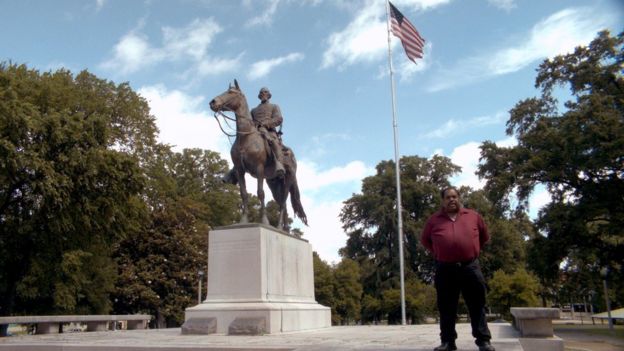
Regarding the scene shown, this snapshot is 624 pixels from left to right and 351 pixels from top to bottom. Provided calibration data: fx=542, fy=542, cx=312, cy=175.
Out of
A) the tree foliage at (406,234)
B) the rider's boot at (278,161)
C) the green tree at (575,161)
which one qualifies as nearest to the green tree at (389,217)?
the tree foliage at (406,234)

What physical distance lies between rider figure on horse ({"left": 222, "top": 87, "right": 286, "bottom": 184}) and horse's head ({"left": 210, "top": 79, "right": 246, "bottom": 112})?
0.88 meters

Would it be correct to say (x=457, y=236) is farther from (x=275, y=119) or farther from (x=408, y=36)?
(x=408, y=36)

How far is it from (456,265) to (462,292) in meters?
0.31

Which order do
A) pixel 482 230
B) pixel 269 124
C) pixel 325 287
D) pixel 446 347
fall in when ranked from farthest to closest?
1. pixel 325 287
2. pixel 269 124
3. pixel 482 230
4. pixel 446 347

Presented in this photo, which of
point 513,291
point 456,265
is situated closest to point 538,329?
point 456,265

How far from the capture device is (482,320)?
5504 mm

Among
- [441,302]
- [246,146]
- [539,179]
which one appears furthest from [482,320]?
[539,179]

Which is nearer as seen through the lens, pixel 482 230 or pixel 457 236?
pixel 457 236

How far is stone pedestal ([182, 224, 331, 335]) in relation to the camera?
11.4m

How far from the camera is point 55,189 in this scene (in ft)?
66.6

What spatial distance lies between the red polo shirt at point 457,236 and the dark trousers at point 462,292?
12cm

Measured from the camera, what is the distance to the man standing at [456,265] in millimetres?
5505

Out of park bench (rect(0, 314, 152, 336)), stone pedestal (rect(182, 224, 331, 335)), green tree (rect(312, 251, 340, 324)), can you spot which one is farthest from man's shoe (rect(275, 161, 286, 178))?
green tree (rect(312, 251, 340, 324))

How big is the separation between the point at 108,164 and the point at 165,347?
654 inches
